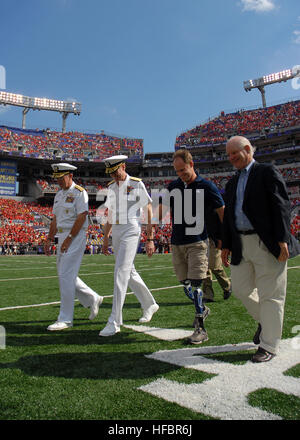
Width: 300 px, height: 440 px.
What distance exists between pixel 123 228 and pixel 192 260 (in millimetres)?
926

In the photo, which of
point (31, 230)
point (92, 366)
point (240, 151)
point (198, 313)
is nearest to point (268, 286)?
point (198, 313)

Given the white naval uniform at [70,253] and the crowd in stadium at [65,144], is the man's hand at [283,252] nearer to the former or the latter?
the white naval uniform at [70,253]

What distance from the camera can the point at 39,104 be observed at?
2346 inches

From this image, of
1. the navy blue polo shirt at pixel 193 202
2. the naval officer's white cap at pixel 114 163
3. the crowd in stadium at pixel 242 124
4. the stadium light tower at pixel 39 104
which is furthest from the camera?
the stadium light tower at pixel 39 104

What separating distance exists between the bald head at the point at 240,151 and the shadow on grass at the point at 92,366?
1825mm

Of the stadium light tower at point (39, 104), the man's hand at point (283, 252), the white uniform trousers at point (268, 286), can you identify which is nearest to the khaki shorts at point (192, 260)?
the white uniform trousers at point (268, 286)

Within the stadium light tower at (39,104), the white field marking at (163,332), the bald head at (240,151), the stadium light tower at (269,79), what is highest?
the stadium light tower at (269,79)

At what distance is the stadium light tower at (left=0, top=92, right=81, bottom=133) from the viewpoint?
2256 inches

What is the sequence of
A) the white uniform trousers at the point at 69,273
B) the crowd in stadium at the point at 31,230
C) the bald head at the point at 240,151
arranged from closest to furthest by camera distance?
the bald head at the point at 240,151
the white uniform trousers at the point at 69,273
the crowd in stadium at the point at 31,230

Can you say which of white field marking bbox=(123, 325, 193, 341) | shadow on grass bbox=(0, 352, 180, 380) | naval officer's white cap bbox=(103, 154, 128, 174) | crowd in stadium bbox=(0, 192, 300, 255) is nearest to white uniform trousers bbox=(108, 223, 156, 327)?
white field marking bbox=(123, 325, 193, 341)

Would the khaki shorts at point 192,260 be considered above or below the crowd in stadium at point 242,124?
below

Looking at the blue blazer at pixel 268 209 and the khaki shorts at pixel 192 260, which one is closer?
the blue blazer at pixel 268 209

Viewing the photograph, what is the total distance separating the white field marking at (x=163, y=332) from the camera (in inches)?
137
